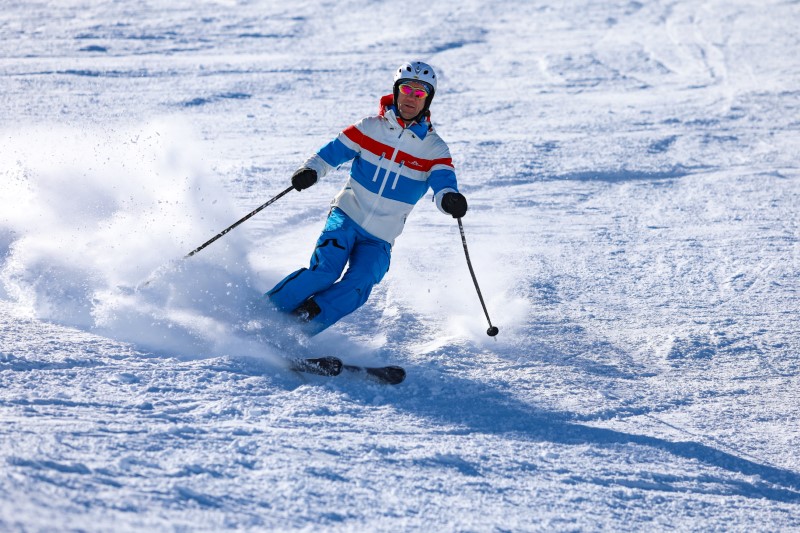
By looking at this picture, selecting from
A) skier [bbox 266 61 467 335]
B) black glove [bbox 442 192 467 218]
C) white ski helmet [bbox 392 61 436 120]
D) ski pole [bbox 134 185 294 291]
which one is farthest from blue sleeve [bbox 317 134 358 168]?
black glove [bbox 442 192 467 218]

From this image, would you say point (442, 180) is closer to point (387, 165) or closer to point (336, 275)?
point (387, 165)

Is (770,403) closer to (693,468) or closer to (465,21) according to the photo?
(693,468)

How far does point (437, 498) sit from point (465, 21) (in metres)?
12.1

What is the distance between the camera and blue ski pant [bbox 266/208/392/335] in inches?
173

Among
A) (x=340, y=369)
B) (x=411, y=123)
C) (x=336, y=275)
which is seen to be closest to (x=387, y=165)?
(x=411, y=123)

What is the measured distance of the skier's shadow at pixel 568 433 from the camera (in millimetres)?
3514

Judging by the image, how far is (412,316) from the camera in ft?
16.7

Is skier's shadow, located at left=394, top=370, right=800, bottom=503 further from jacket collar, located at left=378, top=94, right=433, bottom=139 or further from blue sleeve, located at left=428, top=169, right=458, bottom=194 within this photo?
jacket collar, located at left=378, top=94, right=433, bottom=139

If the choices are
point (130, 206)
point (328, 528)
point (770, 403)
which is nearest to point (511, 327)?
point (770, 403)

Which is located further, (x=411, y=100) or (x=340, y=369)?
(x=411, y=100)

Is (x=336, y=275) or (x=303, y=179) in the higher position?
(x=303, y=179)

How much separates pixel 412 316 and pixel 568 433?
1.52 m

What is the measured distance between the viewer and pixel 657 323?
515cm

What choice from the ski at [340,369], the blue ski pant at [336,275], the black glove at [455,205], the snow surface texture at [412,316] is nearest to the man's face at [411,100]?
the black glove at [455,205]
